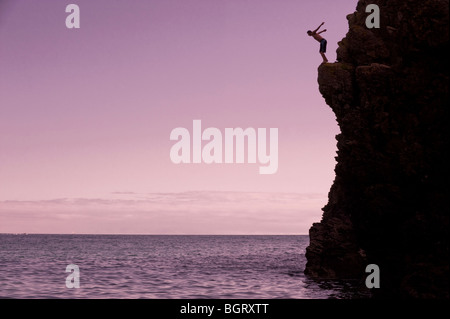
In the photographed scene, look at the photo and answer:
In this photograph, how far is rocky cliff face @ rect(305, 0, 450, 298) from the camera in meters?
22.7

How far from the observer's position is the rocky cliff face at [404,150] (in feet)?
74.3

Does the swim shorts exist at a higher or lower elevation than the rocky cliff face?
higher

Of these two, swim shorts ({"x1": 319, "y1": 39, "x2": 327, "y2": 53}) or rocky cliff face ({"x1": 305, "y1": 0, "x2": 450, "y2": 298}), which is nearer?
rocky cliff face ({"x1": 305, "y1": 0, "x2": 450, "y2": 298})

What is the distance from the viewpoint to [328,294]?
3222 centimetres

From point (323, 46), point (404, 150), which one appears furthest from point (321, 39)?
point (404, 150)

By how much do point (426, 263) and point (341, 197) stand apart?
2097 centimetres

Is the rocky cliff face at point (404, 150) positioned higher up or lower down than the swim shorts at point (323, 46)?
lower down

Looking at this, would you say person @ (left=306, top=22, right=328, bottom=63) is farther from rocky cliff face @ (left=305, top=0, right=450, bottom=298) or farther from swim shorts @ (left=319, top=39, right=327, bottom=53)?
rocky cliff face @ (left=305, top=0, right=450, bottom=298)

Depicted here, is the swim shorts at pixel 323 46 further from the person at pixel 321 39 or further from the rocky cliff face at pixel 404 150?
the rocky cliff face at pixel 404 150

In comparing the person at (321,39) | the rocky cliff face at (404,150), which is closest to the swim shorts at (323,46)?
the person at (321,39)

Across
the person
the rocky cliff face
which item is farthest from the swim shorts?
the rocky cliff face

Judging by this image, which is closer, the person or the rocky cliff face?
the rocky cliff face

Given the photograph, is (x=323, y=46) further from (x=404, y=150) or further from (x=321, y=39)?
(x=404, y=150)
